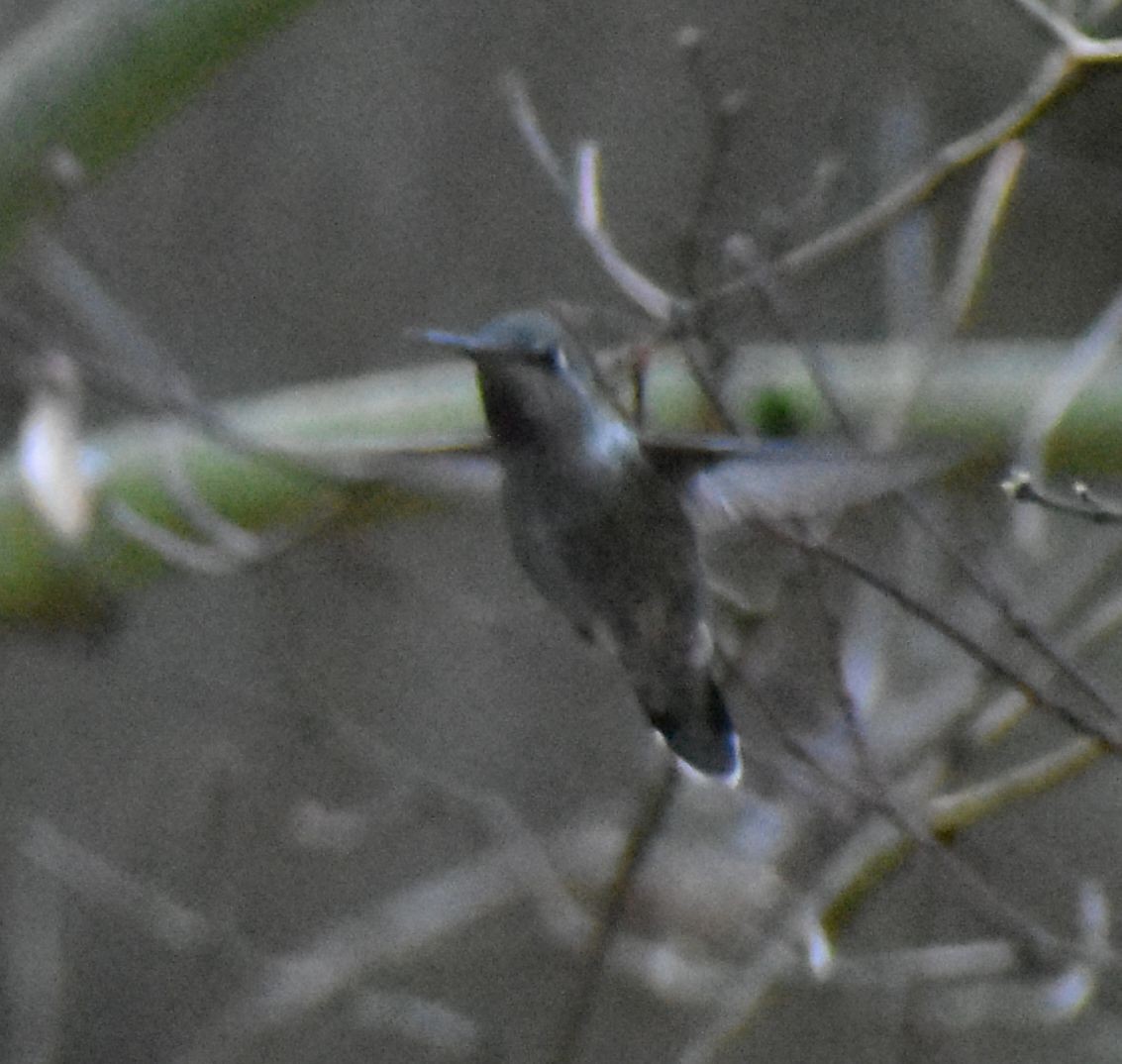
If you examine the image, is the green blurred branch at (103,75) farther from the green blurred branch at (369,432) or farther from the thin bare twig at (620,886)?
the thin bare twig at (620,886)

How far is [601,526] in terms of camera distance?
1273 millimetres

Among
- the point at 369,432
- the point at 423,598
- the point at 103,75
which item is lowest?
the point at 423,598

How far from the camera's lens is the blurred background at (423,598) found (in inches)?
115

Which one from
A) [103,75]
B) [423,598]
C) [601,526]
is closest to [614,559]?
[601,526]

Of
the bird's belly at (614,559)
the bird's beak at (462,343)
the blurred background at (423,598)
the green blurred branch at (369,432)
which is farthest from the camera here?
the blurred background at (423,598)

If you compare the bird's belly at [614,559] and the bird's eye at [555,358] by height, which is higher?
the bird's eye at [555,358]

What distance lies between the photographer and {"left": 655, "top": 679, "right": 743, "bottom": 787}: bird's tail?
4.57ft

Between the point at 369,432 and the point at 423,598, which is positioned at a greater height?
the point at 369,432

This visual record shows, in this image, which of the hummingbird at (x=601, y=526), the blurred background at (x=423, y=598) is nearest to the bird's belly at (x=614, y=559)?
the hummingbird at (x=601, y=526)

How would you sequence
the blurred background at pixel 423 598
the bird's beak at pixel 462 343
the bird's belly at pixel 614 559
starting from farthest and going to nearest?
the blurred background at pixel 423 598 → the bird's belly at pixel 614 559 → the bird's beak at pixel 462 343

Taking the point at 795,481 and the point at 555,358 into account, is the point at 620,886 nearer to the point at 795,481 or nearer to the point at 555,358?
the point at 795,481

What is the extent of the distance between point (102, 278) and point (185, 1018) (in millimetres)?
1278

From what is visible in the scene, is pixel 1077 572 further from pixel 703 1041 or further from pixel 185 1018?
pixel 185 1018

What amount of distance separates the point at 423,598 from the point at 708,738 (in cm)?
199
